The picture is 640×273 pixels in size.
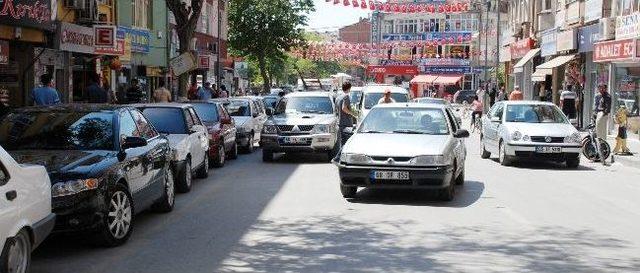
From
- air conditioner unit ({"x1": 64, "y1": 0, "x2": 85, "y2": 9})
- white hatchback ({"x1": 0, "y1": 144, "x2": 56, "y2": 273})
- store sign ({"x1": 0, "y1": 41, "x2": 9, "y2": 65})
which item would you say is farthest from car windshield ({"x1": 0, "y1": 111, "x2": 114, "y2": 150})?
air conditioner unit ({"x1": 64, "y1": 0, "x2": 85, "y2": 9})

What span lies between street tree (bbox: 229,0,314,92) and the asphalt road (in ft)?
132

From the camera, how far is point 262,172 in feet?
51.8

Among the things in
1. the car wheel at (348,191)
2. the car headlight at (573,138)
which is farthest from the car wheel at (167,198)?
the car headlight at (573,138)

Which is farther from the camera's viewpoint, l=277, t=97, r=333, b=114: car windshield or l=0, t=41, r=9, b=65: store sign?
l=277, t=97, r=333, b=114: car windshield

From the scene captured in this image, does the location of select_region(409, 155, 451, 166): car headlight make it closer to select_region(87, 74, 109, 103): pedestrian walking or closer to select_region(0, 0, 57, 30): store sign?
select_region(0, 0, 57, 30): store sign

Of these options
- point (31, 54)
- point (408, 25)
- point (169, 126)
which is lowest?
point (169, 126)

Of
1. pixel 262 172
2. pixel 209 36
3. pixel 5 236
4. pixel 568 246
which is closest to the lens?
pixel 5 236

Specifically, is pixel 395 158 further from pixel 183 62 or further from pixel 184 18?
pixel 184 18

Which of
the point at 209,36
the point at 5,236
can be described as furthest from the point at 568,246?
the point at 209,36

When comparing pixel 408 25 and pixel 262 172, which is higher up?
pixel 408 25

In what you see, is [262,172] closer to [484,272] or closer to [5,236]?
[484,272]

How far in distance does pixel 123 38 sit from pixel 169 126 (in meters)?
15.3

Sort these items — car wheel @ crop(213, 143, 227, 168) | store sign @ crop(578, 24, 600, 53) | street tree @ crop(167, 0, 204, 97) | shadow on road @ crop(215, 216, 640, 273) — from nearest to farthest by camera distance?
shadow on road @ crop(215, 216, 640, 273), car wheel @ crop(213, 143, 227, 168), street tree @ crop(167, 0, 204, 97), store sign @ crop(578, 24, 600, 53)

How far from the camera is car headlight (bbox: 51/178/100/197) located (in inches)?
286
